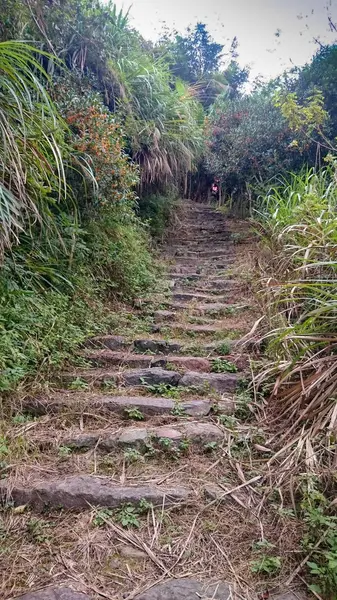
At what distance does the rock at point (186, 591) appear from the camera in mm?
1158

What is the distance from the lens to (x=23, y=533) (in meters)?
1.37

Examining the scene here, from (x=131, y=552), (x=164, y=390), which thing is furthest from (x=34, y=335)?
(x=131, y=552)

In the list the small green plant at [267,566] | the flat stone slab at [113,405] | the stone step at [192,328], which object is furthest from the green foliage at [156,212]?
the small green plant at [267,566]

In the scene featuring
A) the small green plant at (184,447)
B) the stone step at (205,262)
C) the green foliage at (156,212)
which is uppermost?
the green foliage at (156,212)

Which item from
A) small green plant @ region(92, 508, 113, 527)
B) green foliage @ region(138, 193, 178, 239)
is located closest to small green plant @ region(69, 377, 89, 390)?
small green plant @ region(92, 508, 113, 527)

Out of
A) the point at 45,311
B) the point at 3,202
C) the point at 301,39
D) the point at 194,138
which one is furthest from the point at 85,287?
the point at 301,39

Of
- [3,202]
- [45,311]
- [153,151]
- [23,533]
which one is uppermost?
[153,151]

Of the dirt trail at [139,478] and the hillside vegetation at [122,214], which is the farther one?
the hillside vegetation at [122,214]

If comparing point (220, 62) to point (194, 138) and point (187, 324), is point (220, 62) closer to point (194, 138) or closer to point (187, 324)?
point (194, 138)

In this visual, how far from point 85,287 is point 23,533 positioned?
1.85 metres

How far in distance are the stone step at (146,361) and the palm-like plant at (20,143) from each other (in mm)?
903

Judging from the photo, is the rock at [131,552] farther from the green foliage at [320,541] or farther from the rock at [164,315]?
the rock at [164,315]

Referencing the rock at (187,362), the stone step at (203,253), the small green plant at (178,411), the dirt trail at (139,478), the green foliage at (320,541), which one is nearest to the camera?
the green foliage at (320,541)

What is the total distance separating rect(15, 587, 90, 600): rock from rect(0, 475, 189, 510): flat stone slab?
323mm
